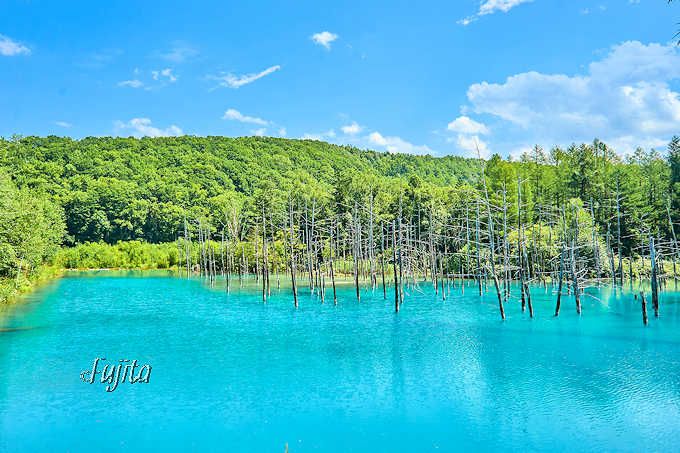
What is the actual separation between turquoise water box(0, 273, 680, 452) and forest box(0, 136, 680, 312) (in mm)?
7291

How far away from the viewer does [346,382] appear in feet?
60.2

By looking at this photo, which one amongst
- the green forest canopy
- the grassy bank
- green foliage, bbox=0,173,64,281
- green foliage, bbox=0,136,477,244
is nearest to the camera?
green foliage, bbox=0,173,64,281

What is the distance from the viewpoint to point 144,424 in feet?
47.8

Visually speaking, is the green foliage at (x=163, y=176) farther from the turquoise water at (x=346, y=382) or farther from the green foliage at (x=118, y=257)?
the turquoise water at (x=346, y=382)

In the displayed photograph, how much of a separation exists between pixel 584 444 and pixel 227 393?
10.5 m

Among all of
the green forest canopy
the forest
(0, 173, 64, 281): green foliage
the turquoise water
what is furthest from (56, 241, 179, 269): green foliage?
the turquoise water

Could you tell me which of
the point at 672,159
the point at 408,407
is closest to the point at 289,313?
the point at 408,407

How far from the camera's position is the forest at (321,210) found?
142 ft

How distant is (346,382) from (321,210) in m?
53.3

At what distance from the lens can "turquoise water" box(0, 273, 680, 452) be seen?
13750 mm

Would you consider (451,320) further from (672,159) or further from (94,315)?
(672,159)

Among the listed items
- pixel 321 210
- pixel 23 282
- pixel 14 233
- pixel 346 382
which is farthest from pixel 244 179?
pixel 346 382

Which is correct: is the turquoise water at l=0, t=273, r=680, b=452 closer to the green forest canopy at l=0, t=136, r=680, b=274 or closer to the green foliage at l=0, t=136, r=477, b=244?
the green forest canopy at l=0, t=136, r=680, b=274

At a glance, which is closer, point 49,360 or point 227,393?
point 227,393
